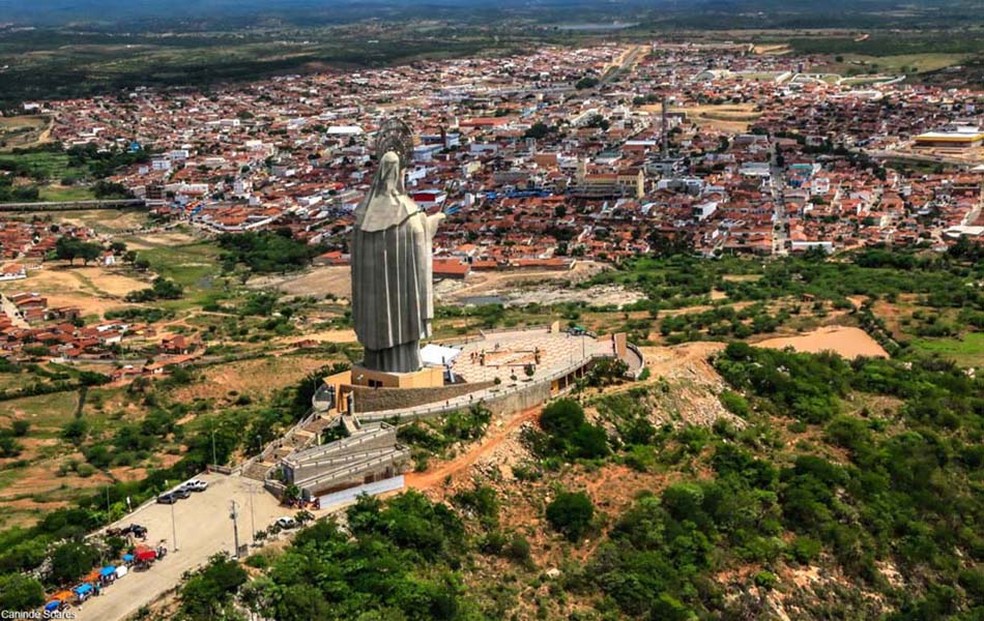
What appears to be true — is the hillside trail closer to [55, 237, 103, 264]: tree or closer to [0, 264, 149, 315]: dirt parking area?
[0, 264, 149, 315]: dirt parking area

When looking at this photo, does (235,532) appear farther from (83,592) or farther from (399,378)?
(399,378)

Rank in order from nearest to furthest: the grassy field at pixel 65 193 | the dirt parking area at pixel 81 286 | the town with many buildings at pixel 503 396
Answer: the town with many buildings at pixel 503 396
the dirt parking area at pixel 81 286
the grassy field at pixel 65 193

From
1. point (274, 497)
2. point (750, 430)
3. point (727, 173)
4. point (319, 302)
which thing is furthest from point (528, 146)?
point (274, 497)

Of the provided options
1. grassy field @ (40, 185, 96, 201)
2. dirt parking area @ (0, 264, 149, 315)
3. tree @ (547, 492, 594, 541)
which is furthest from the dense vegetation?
tree @ (547, 492, 594, 541)

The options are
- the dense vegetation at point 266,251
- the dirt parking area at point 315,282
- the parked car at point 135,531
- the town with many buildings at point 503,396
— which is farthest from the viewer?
the dense vegetation at point 266,251

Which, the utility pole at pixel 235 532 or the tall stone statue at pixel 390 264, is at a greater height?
the tall stone statue at pixel 390 264

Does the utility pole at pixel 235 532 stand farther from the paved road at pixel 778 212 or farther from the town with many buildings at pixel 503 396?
the paved road at pixel 778 212

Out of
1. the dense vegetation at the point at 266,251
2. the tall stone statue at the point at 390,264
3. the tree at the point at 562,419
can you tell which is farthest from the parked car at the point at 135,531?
the dense vegetation at the point at 266,251
